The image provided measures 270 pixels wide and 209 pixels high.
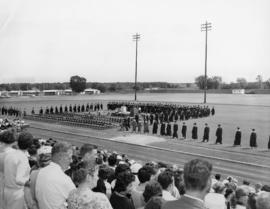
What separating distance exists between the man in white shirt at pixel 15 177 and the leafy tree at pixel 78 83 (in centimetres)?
13799

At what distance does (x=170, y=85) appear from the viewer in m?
194

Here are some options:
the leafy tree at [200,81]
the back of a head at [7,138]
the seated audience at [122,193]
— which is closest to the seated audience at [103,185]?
the seated audience at [122,193]

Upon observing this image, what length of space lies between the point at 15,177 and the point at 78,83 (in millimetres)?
140815

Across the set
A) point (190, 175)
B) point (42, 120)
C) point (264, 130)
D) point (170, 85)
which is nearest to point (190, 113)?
point (264, 130)

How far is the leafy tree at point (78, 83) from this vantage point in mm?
142625

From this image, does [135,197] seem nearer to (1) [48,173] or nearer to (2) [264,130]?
(1) [48,173]

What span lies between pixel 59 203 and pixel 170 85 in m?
192

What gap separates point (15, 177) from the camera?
5.39 metres

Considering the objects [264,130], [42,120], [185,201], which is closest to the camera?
[185,201]

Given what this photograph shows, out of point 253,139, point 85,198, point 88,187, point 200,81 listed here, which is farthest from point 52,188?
point 200,81

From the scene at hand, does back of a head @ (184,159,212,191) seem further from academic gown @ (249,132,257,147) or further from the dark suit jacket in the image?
academic gown @ (249,132,257,147)

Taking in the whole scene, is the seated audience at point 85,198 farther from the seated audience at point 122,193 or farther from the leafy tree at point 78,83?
the leafy tree at point 78,83

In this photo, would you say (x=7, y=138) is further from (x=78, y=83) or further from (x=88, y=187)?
(x=78, y=83)

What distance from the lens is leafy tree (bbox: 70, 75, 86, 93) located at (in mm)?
142625
